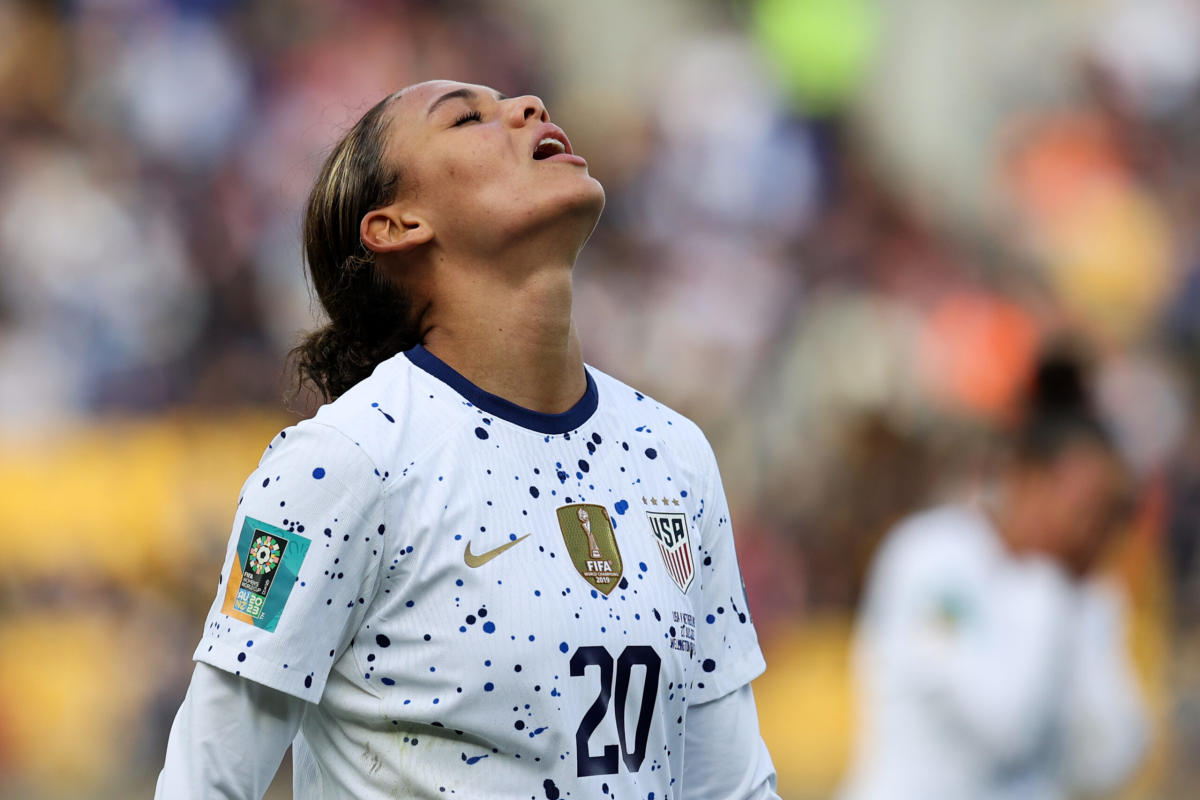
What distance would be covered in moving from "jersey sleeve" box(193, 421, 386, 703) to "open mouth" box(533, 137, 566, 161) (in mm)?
612

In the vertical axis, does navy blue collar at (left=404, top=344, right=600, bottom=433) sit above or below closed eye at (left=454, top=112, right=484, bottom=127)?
below

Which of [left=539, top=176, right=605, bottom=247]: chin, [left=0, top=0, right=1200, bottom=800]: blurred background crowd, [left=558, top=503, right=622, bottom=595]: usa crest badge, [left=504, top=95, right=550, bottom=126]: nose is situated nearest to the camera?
[left=558, top=503, right=622, bottom=595]: usa crest badge

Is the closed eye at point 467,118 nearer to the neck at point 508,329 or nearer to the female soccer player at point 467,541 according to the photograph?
the female soccer player at point 467,541

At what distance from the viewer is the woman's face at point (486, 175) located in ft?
7.40

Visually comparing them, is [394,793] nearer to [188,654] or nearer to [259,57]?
[188,654]

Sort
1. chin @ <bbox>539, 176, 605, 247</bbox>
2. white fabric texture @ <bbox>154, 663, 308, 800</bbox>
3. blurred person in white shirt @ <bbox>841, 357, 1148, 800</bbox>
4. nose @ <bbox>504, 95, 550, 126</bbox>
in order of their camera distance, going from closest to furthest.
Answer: white fabric texture @ <bbox>154, 663, 308, 800</bbox>, chin @ <bbox>539, 176, 605, 247</bbox>, nose @ <bbox>504, 95, 550, 126</bbox>, blurred person in white shirt @ <bbox>841, 357, 1148, 800</bbox>

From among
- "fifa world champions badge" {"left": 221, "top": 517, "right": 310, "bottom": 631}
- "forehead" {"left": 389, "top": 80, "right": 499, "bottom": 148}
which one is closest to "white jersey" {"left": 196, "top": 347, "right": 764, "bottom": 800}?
"fifa world champions badge" {"left": 221, "top": 517, "right": 310, "bottom": 631}

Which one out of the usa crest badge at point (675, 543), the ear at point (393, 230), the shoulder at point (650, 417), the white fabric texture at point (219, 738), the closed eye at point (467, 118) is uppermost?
the closed eye at point (467, 118)

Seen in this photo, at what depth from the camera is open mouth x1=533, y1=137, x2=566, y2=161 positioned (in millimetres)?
2369

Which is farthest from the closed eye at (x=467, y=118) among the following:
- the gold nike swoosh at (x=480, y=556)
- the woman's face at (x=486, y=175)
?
the gold nike swoosh at (x=480, y=556)

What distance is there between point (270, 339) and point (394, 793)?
257 inches

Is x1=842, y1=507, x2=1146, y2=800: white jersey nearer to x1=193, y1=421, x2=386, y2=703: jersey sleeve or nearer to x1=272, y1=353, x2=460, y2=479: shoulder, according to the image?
x1=272, y1=353, x2=460, y2=479: shoulder

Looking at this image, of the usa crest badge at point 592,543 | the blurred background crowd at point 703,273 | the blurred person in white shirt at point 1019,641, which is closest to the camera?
the usa crest badge at point 592,543

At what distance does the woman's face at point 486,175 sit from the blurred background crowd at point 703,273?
3.92 metres
